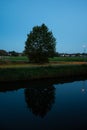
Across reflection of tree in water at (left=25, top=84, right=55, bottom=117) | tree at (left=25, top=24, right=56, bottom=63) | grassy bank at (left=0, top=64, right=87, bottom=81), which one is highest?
tree at (left=25, top=24, right=56, bottom=63)

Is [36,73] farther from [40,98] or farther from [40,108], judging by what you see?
[40,108]

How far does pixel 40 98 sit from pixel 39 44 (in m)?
33.2

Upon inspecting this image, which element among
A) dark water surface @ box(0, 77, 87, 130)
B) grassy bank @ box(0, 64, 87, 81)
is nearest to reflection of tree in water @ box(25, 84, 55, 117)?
dark water surface @ box(0, 77, 87, 130)

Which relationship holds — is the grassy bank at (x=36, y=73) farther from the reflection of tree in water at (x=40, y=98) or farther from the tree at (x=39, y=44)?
the tree at (x=39, y=44)

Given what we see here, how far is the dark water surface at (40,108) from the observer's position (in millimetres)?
14469

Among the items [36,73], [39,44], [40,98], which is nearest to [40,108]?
[40,98]

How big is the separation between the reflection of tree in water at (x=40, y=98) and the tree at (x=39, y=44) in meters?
26.3

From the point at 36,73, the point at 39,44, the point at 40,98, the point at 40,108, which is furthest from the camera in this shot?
the point at 39,44

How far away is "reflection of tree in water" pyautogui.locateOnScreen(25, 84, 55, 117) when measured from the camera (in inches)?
755

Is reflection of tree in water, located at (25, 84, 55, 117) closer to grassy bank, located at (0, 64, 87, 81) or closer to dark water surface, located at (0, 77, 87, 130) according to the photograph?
dark water surface, located at (0, 77, 87, 130)

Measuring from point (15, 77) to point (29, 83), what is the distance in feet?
8.13

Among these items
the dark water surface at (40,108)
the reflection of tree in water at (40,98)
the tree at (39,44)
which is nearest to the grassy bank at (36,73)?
the dark water surface at (40,108)

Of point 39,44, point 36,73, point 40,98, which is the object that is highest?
point 39,44

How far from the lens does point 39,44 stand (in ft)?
184
